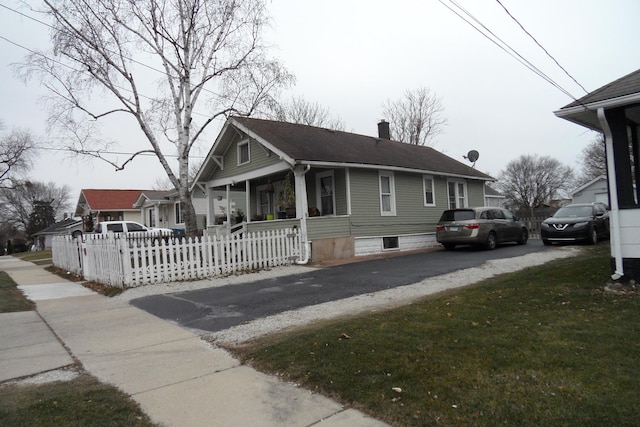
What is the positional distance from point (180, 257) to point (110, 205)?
36323 millimetres

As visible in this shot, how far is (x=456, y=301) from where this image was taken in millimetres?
6531

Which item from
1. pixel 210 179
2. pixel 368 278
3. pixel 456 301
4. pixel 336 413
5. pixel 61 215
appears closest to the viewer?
pixel 336 413

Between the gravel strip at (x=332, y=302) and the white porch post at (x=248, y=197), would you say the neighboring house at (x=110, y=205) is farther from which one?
the gravel strip at (x=332, y=302)

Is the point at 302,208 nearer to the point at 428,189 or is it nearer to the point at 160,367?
the point at 428,189

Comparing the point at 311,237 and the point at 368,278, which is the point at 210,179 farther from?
the point at 368,278

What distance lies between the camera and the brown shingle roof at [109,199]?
42.1 m

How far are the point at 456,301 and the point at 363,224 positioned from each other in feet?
29.8

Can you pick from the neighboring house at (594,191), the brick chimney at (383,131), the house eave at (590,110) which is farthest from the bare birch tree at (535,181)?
the house eave at (590,110)

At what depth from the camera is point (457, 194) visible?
2069 cm

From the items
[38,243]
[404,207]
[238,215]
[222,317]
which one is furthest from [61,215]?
[222,317]

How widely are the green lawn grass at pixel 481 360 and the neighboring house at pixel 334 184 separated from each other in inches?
328

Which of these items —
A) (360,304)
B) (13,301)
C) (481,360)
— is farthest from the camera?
(13,301)

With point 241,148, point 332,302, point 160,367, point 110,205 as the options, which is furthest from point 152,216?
point 160,367

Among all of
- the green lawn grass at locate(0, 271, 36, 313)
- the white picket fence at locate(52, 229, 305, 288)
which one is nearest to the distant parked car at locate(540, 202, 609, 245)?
the white picket fence at locate(52, 229, 305, 288)
